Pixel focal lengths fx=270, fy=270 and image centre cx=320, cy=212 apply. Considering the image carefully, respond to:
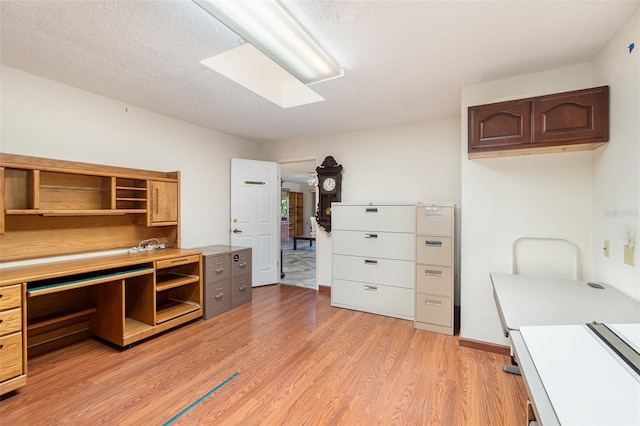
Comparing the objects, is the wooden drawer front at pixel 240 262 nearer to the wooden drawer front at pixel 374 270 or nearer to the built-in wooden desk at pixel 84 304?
the built-in wooden desk at pixel 84 304

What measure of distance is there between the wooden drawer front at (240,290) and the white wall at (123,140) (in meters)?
0.82

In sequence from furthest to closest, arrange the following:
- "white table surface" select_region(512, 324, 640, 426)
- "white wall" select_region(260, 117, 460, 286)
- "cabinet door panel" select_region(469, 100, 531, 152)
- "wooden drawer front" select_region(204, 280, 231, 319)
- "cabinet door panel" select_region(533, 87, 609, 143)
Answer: "white wall" select_region(260, 117, 460, 286) < "wooden drawer front" select_region(204, 280, 231, 319) < "cabinet door panel" select_region(469, 100, 531, 152) < "cabinet door panel" select_region(533, 87, 609, 143) < "white table surface" select_region(512, 324, 640, 426)

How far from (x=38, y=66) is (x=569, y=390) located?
376 cm

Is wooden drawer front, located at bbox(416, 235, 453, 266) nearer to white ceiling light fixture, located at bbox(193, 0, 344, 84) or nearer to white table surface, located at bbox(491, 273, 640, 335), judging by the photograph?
white table surface, located at bbox(491, 273, 640, 335)

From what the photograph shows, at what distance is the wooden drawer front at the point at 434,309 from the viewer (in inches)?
109

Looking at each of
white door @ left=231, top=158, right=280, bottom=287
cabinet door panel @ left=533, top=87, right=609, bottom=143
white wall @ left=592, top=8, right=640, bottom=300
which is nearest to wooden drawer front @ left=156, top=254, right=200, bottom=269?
white door @ left=231, top=158, right=280, bottom=287

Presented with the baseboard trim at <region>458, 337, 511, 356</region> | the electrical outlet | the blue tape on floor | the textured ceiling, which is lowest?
the blue tape on floor

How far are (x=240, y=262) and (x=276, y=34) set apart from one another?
2.74 m

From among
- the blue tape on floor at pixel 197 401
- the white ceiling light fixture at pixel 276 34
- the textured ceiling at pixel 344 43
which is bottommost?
the blue tape on floor at pixel 197 401

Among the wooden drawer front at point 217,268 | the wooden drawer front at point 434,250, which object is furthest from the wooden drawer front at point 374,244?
the wooden drawer front at point 217,268

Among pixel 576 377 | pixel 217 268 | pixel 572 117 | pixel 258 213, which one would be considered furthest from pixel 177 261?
pixel 572 117

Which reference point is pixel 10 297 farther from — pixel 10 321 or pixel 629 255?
pixel 629 255

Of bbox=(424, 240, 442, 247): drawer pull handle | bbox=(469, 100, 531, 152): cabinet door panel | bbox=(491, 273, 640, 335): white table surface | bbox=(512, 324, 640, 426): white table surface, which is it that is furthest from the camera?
bbox=(424, 240, 442, 247): drawer pull handle

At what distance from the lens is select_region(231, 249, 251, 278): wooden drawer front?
3.50 meters
